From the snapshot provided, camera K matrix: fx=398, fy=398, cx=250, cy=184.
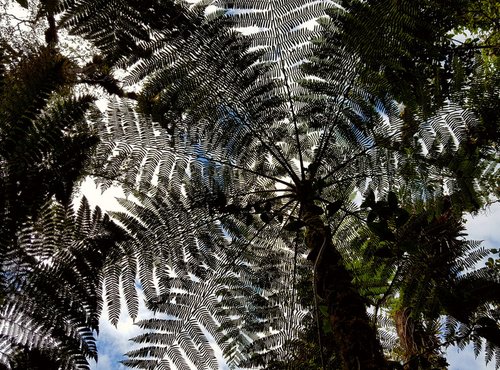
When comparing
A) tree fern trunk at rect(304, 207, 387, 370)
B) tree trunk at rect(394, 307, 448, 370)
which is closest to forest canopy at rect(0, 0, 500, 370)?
tree fern trunk at rect(304, 207, 387, 370)

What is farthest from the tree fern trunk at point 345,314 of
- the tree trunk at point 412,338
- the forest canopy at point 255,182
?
the tree trunk at point 412,338

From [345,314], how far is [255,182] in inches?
62.2

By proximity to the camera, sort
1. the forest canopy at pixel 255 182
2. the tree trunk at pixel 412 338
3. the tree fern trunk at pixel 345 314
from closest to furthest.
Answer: the tree fern trunk at pixel 345 314 → the forest canopy at pixel 255 182 → the tree trunk at pixel 412 338

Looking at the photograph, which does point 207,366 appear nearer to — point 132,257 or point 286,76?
point 132,257

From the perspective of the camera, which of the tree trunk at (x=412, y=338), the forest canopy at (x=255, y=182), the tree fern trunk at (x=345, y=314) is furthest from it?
the tree trunk at (x=412, y=338)

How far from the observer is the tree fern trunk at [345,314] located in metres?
1.40

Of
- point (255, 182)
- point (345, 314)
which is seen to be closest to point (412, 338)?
point (255, 182)

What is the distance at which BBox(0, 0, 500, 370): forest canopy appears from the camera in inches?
64.4

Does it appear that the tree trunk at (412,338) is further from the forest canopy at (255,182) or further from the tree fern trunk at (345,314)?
the tree fern trunk at (345,314)

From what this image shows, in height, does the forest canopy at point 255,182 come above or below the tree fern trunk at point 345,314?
above

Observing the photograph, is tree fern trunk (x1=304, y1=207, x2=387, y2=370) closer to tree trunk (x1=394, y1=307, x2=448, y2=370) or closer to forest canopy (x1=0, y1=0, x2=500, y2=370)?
forest canopy (x1=0, y1=0, x2=500, y2=370)

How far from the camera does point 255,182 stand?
9.83 feet

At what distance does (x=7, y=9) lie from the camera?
6.13 metres

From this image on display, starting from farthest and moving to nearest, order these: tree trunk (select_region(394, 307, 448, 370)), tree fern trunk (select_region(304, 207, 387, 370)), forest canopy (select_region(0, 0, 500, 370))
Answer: tree trunk (select_region(394, 307, 448, 370))
forest canopy (select_region(0, 0, 500, 370))
tree fern trunk (select_region(304, 207, 387, 370))
